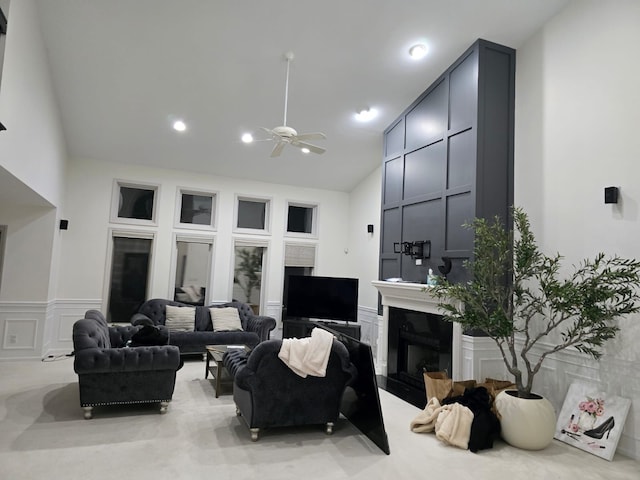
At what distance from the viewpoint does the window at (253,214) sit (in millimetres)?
7844

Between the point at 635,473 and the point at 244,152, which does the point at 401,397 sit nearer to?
the point at 635,473

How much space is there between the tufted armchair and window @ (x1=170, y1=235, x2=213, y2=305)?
3169 mm

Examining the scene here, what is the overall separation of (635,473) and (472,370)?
4.87 ft

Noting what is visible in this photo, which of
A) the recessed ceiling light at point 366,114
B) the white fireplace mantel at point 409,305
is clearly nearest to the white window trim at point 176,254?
the white fireplace mantel at point 409,305

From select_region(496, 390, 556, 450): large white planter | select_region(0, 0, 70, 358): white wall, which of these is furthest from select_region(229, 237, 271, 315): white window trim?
select_region(496, 390, 556, 450): large white planter

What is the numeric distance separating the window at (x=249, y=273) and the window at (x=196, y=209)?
2.33 ft

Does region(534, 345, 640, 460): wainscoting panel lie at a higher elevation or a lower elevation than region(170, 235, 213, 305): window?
lower

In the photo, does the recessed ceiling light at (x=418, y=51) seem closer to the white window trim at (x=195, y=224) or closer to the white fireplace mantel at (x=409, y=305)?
the white fireplace mantel at (x=409, y=305)

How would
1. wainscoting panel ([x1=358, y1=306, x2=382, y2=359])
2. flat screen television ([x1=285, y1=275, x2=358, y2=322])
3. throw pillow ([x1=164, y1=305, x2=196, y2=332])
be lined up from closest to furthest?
throw pillow ([x1=164, y1=305, x2=196, y2=332]), flat screen television ([x1=285, y1=275, x2=358, y2=322]), wainscoting panel ([x1=358, y1=306, x2=382, y2=359])

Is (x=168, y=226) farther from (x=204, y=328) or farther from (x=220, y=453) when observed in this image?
(x=220, y=453)

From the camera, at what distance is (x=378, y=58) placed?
4.86m

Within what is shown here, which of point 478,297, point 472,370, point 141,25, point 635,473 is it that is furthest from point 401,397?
point 141,25

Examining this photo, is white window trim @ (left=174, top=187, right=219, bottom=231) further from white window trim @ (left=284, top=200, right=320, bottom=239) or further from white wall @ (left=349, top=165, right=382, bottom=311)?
white wall @ (left=349, top=165, right=382, bottom=311)

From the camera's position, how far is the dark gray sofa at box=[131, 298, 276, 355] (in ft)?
20.0
